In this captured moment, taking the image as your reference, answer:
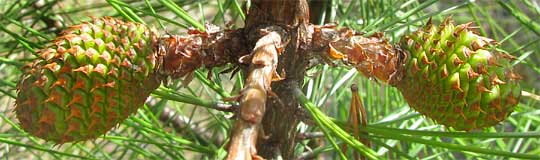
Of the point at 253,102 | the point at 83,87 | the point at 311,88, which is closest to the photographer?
the point at 253,102

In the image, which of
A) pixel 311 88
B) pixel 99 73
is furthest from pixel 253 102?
pixel 311 88

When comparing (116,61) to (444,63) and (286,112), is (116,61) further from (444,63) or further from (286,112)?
(444,63)

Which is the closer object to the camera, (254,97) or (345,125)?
(254,97)

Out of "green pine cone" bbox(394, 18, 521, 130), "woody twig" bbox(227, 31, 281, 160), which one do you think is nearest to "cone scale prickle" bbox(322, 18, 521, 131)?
"green pine cone" bbox(394, 18, 521, 130)

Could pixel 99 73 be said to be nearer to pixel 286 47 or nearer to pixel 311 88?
pixel 286 47

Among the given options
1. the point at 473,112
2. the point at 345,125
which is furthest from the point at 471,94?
the point at 345,125

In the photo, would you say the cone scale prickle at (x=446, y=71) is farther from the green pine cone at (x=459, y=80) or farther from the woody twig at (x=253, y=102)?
the woody twig at (x=253, y=102)
